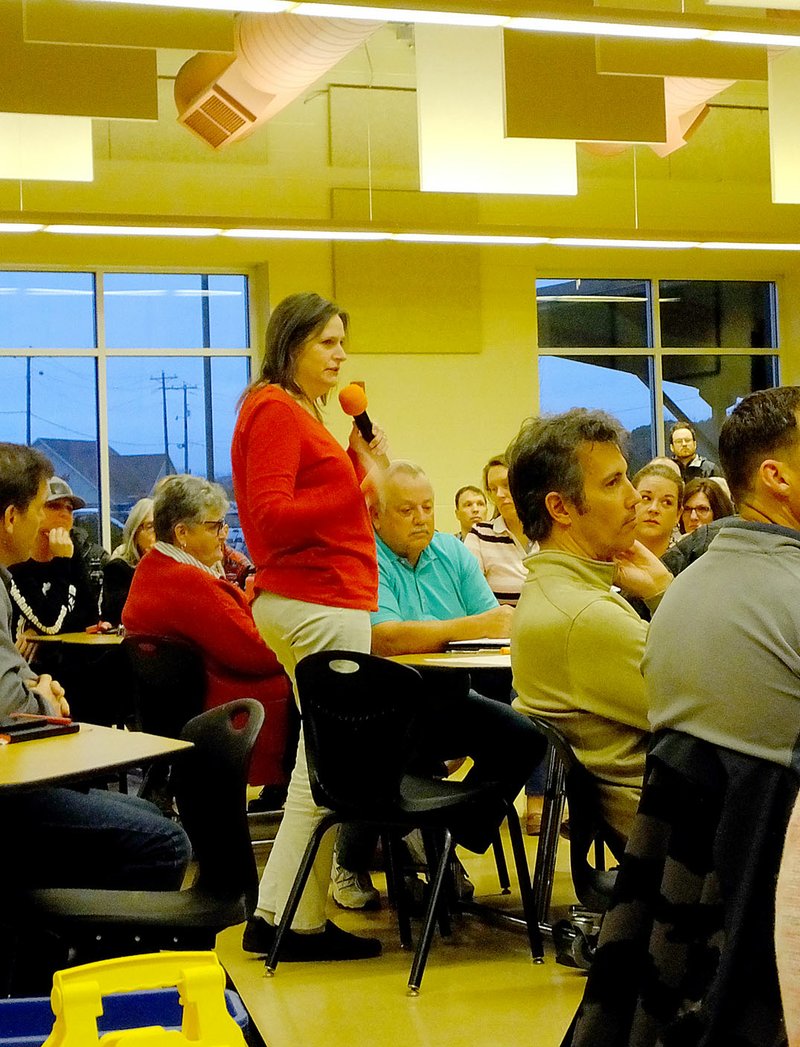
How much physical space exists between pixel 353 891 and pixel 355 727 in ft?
2.95

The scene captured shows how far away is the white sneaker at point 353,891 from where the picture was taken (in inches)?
157

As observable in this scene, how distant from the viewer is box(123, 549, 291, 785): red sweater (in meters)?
4.31

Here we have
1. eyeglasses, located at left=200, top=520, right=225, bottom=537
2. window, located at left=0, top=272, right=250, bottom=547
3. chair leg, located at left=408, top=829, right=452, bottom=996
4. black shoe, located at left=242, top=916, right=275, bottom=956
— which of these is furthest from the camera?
window, located at left=0, top=272, right=250, bottom=547

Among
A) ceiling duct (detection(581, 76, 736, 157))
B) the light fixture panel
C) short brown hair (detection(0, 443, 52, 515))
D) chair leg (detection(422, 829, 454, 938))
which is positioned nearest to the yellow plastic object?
short brown hair (detection(0, 443, 52, 515))

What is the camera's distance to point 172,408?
995cm

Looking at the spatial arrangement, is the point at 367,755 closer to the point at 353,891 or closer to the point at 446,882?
the point at 446,882

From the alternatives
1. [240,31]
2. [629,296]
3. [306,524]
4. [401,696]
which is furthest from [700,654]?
[629,296]

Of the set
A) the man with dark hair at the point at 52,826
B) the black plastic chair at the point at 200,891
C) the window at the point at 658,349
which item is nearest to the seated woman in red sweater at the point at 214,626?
the man with dark hair at the point at 52,826

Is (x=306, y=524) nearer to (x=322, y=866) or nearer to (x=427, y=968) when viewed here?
(x=322, y=866)

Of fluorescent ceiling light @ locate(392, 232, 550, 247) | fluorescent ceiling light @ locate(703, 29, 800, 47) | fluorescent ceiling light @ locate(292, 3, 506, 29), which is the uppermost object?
fluorescent ceiling light @ locate(392, 232, 550, 247)

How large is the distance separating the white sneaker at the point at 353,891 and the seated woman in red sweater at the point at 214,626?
0.48 meters

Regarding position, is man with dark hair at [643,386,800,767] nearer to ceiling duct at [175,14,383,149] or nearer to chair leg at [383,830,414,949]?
chair leg at [383,830,414,949]

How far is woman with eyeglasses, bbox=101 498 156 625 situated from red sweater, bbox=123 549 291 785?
1.87 meters

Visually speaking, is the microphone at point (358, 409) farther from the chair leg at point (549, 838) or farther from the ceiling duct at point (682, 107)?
the ceiling duct at point (682, 107)
